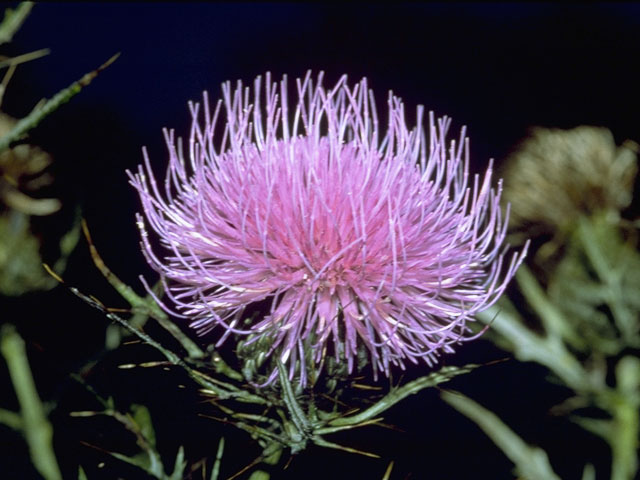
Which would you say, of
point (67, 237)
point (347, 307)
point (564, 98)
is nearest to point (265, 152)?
point (347, 307)

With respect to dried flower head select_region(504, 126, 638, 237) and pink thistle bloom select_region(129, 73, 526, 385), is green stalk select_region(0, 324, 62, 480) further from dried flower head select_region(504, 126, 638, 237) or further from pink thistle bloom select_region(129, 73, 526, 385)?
dried flower head select_region(504, 126, 638, 237)

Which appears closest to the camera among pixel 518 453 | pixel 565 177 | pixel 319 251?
pixel 319 251

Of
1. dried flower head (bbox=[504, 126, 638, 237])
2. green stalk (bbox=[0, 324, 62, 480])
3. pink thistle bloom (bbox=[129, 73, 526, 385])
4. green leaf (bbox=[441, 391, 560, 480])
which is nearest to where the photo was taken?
pink thistle bloom (bbox=[129, 73, 526, 385])

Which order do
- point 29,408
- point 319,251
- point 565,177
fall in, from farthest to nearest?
point 565,177 → point 29,408 → point 319,251

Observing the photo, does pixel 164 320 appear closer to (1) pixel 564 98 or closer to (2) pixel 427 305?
(2) pixel 427 305

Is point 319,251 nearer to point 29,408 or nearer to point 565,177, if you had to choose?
point 29,408

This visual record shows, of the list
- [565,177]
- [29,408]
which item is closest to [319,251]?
[29,408]

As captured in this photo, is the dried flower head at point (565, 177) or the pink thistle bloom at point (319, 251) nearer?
the pink thistle bloom at point (319, 251)

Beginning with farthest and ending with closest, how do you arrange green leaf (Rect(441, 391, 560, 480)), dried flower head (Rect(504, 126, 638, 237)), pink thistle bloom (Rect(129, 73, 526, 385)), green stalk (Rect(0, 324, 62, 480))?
dried flower head (Rect(504, 126, 638, 237)) < green leaf (Rect(441, 391, 560, 480)) < green stalk (Rect(0, 324, 62, 480)) < pink thistle bloom (Rect(129, 73, 526, 385))

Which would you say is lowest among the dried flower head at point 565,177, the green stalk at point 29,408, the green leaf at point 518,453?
the green stalk at point 29,408

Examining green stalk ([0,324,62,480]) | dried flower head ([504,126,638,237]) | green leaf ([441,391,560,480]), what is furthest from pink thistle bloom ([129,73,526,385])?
dried flower head ([504,126,638,237])

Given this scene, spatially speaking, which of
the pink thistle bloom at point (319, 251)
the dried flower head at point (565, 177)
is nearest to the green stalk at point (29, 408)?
the pink thistle bloom at point (319, 251)

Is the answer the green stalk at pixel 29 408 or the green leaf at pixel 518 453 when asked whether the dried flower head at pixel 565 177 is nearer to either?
the green leaf at pixel 518 453
